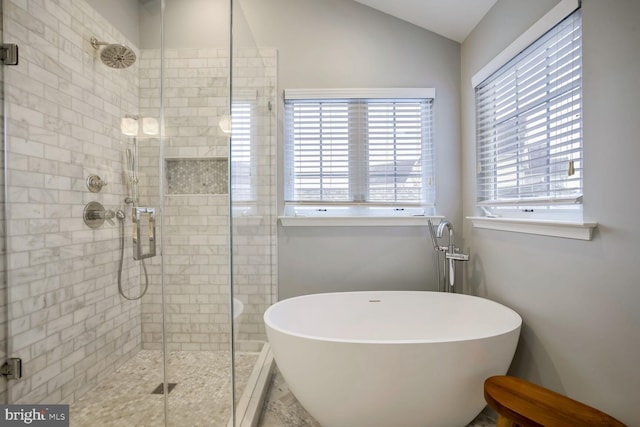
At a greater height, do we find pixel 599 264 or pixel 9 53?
pixel 9 53

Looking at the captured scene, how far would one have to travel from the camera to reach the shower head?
146 centimetres

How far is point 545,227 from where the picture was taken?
148 centimetres

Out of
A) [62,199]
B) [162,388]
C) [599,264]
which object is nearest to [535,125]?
[599,264]

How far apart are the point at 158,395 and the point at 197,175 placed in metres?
0.98

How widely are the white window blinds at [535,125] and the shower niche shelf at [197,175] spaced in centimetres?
159

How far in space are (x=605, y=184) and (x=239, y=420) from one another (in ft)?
6.23

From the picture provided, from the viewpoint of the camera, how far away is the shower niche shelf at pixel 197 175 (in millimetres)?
1429

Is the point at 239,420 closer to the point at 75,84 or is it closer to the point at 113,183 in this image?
the point at 113,183

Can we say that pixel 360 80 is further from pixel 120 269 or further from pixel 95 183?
pixel 120 269

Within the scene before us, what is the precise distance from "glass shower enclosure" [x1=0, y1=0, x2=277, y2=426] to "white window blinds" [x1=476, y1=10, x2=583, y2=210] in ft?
5.10

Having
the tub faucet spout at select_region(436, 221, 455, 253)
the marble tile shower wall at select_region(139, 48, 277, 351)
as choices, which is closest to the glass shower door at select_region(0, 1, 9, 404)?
the marble tile shower wall at select_region(139, 48, 277, 351)

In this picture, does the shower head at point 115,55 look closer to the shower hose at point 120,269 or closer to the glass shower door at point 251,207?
the glass shower door at point 251,207

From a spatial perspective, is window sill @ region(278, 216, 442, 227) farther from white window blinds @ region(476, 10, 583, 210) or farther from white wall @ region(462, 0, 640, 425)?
white wall @ region(462, 0, 640, 425)

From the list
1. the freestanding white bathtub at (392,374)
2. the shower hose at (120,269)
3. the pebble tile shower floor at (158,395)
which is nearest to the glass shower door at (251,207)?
the pebble tile shower floor at (158,395)
